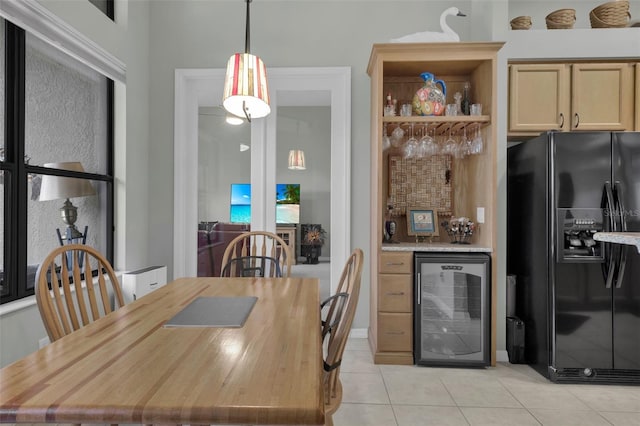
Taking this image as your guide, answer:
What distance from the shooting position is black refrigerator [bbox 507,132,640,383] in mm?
2389

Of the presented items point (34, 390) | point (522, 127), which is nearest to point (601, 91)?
point (522, 127)

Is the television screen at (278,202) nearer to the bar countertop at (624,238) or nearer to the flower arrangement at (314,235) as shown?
the flower arrangement at (314,235)

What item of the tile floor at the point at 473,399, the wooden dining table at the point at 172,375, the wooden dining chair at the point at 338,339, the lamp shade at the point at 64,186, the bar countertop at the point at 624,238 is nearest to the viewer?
the wooden dining table at the point at 172,375

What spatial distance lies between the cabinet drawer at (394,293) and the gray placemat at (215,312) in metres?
1.33

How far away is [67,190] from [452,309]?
2.81 meters

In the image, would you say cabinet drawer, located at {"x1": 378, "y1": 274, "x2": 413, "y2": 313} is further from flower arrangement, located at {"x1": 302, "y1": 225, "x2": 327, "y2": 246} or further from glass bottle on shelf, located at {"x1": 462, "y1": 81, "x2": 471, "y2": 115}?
glass bottle on shelf, located at {"x1": 462, "y1": 81, "x2": 471, "y2": 115}

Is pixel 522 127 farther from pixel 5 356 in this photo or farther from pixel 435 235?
pixel 5 356

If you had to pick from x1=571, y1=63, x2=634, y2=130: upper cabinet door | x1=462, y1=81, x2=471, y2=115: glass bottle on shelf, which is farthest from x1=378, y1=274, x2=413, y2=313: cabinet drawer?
x1=571, y1=63, x2=634, y2=130: upper cabinet door

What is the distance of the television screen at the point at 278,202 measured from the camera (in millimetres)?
3371

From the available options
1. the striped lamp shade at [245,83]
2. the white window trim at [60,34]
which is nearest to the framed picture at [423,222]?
the striped lamp shade at [245,83]

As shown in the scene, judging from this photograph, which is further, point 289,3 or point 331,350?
point 289,3

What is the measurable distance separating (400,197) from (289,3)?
1.97 meters

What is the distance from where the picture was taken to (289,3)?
3.25 metres

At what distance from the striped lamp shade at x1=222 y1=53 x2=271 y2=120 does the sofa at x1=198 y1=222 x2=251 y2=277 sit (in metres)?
1.70
